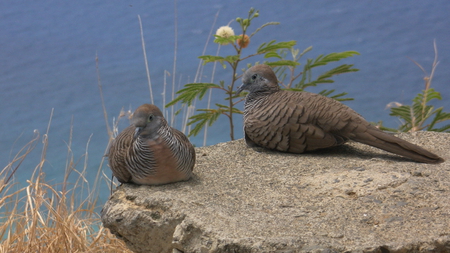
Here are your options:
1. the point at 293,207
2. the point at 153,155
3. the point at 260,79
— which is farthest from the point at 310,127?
the point at 153,155

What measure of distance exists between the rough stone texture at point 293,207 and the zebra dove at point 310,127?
8cm

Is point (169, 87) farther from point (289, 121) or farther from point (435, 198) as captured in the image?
point (435, 198)

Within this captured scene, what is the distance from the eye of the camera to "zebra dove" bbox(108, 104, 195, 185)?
8.88ft

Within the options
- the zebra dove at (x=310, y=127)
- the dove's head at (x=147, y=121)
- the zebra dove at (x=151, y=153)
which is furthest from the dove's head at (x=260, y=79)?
the dove's head at (x=147, y=121)

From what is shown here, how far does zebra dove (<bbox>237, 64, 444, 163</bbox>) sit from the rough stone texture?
8 centimetres

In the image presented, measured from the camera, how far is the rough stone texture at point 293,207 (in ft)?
7.24

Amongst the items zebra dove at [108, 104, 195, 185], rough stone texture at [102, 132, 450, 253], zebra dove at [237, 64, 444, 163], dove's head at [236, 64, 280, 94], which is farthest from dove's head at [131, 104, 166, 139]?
dove's head at [236, 64, 280, 94]

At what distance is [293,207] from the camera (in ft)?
8.42

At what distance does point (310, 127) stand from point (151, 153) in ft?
3.71

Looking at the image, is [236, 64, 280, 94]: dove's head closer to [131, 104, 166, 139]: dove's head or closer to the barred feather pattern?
the barred feather pattern

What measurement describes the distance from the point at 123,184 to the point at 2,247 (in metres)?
0.98

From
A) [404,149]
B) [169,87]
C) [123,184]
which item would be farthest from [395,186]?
[169,87]

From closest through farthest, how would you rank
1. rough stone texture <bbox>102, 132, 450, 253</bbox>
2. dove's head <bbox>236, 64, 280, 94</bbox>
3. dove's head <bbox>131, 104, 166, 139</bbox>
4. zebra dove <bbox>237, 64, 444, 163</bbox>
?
rough stone texture <bbox>102, 132, 450, 253</bbox>
dove's head <bbox>131, 104, 166, 139</bbox>
zebra dove <bbox>237, 64, 444, 163</bbox>
dove's head <bbox>236, 64, 280, 94</bbox>

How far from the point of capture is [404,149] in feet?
10.4
